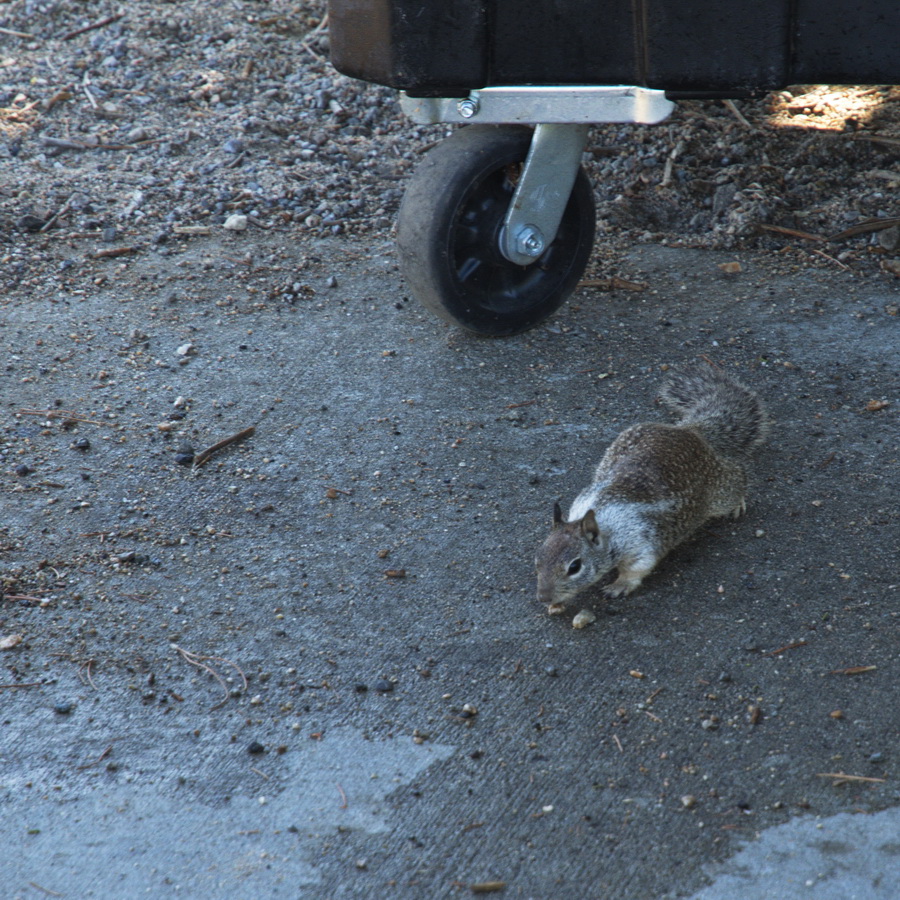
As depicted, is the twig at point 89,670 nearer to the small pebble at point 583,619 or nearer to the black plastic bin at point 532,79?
the small pebble at point 583,619

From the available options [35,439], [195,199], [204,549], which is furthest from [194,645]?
[195,199]

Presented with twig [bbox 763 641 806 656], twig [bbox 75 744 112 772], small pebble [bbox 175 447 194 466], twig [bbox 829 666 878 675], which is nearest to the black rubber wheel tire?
small pebble [bbox 175 447 194 466]

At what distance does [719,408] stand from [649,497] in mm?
661

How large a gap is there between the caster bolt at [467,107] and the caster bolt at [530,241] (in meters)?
0.55

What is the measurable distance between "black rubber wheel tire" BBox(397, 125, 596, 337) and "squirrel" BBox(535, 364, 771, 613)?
0.93m

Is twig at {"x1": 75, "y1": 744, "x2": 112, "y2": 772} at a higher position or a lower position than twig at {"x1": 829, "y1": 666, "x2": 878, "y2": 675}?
higher

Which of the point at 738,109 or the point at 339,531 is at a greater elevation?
the point at 738,109

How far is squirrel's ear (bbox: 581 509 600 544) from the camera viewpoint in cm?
309

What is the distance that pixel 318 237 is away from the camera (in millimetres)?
5371

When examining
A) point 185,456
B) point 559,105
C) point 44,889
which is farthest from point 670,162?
point 44,889

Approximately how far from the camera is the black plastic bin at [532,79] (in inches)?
127

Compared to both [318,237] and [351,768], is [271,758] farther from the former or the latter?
[318,237]

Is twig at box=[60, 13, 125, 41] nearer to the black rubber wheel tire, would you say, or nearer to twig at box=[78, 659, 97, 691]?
the black rubber wheel tire

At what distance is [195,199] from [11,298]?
3.98 ft
